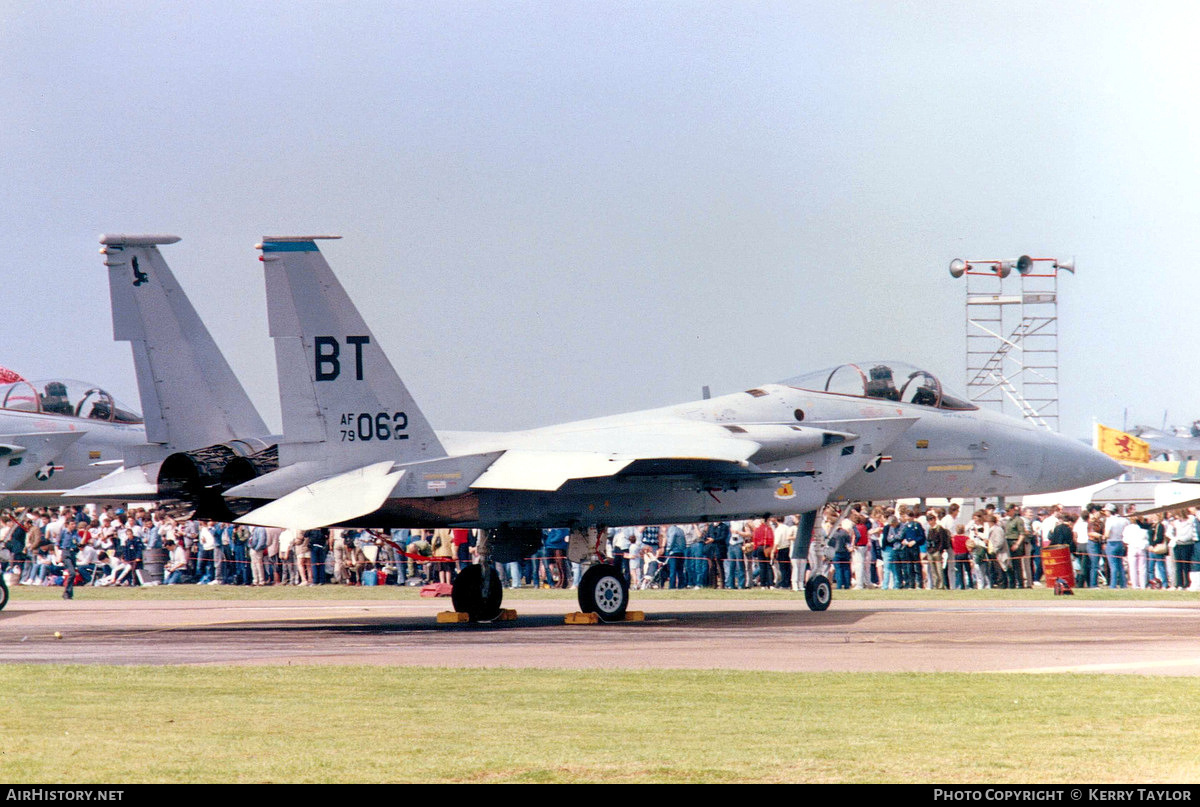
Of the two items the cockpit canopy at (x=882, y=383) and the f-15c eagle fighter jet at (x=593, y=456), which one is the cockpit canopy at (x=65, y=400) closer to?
the f-15c eagle fighter jet at (x=593, y=456)

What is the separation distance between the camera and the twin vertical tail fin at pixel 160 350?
20.4m

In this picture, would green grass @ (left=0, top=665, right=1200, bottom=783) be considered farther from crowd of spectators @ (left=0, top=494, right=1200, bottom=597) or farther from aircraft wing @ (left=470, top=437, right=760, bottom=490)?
crowd of spectators @ (left=0, top=494, right=1200, bottom=597)

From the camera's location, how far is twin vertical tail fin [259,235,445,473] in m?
17.9

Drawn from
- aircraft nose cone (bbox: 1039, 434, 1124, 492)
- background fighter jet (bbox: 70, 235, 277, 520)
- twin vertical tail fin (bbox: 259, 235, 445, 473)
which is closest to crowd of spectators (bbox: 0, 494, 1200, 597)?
aircraft nose cone (bbox: 1039, 434, 1124, 492)

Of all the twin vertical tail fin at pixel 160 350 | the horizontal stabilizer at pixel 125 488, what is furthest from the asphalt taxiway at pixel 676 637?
the twin vertical tail fin at pixel 160 350

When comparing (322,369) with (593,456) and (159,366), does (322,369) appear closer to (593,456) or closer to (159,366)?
(593,456)

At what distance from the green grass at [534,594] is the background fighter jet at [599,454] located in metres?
3.28

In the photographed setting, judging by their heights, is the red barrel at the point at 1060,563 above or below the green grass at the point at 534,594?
above

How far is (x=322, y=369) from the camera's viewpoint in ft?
59.1

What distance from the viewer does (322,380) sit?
1800 cm

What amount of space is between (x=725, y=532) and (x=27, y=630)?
14408 mm

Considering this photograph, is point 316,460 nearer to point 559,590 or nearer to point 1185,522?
point 559,590

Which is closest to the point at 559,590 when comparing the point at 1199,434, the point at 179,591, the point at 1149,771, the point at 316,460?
the point at 179,591

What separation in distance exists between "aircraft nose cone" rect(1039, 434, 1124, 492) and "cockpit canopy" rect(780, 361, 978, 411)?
199cm
